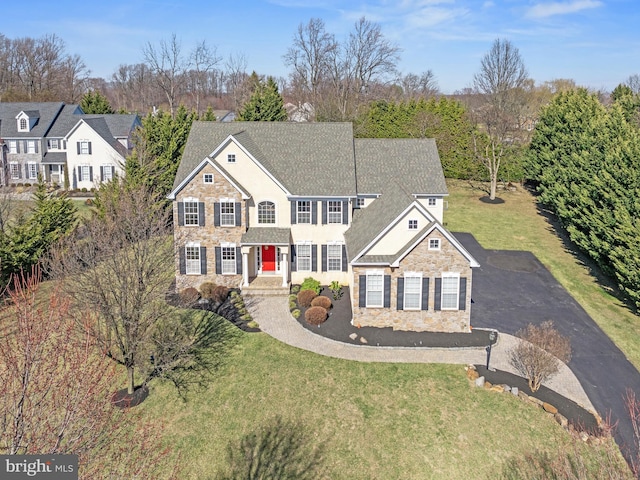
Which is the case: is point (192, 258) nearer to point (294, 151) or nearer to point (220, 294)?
point (220, 294)

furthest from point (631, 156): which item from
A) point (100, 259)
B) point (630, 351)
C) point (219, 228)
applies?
point (100, 259)

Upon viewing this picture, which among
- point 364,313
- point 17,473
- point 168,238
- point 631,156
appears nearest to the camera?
point 17,473

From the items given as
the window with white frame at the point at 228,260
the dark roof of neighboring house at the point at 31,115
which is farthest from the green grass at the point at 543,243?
the dark roof of neighboring house at the point at 31,115

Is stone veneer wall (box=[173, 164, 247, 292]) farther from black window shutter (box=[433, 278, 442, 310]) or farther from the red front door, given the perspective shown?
black window shutter (box=[433, 278, 442, 310])

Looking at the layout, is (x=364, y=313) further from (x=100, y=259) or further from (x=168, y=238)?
(x=100, y=259)

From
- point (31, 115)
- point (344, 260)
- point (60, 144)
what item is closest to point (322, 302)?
point (344, 260)

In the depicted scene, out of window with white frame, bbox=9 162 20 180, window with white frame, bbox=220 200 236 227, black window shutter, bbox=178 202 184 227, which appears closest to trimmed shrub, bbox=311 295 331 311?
window with white frame, bbox=220 200 236 227

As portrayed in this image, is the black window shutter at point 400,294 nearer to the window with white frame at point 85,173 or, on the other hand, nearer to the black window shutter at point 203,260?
the black window shutter at point 203,260
